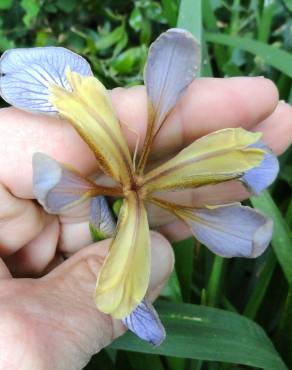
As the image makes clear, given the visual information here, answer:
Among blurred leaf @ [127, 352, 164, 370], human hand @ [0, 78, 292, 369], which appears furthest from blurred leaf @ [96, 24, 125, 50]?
blurred leaf @ [127, 352, 164, 370]

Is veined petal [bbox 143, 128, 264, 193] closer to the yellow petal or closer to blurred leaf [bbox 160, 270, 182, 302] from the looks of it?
the yellow petal

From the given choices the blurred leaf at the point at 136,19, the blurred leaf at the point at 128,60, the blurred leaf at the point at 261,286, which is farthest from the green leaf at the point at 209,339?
the blurred leaf at the point at 136,19

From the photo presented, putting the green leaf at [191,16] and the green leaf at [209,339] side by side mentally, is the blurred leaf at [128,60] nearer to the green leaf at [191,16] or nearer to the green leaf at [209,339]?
the green leaf at [191,16]

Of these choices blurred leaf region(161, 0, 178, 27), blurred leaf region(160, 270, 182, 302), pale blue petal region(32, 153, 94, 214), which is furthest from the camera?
blurred leaf region(161, 0, 178, 27)

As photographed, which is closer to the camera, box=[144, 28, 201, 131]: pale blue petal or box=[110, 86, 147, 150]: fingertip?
box=[144, 28, 201, 131]: pale blue petal

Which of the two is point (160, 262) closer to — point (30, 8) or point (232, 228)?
point (232, 228)
